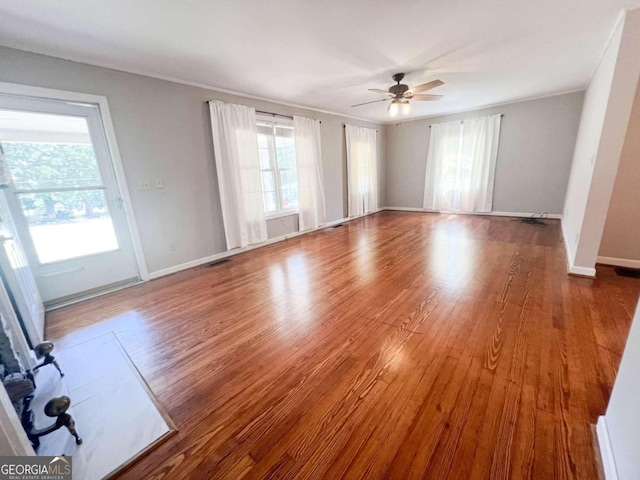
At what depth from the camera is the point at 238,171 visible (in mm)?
3916

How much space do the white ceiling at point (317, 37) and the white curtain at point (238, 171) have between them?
1.32ft

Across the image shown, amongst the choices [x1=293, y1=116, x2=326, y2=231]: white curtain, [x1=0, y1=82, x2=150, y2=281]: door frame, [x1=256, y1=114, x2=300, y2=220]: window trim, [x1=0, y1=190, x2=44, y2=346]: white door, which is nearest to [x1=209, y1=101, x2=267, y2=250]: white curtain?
[x1=256, y1=114, x2=300, y2=220]: window trim

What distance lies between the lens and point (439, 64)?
3104 millimetres

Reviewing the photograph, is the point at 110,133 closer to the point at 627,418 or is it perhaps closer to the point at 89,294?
the point at 89,294

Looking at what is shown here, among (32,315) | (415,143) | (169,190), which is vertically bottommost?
(32,315)

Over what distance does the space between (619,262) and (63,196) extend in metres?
6.18

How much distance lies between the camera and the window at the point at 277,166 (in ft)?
14.6

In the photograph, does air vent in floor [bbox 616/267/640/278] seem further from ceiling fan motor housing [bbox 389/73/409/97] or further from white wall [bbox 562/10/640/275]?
ceiling fan motor housing [bbox 389/73/409/97]

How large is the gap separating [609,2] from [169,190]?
461cm

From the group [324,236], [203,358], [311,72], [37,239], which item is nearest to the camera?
[203,358]

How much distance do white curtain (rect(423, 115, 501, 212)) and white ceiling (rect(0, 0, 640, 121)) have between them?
2.08m

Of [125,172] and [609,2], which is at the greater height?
[609,2]

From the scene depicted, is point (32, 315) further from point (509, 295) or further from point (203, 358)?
point (509, 295)

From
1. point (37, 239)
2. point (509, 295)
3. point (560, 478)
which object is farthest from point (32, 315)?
point (509, 295)
